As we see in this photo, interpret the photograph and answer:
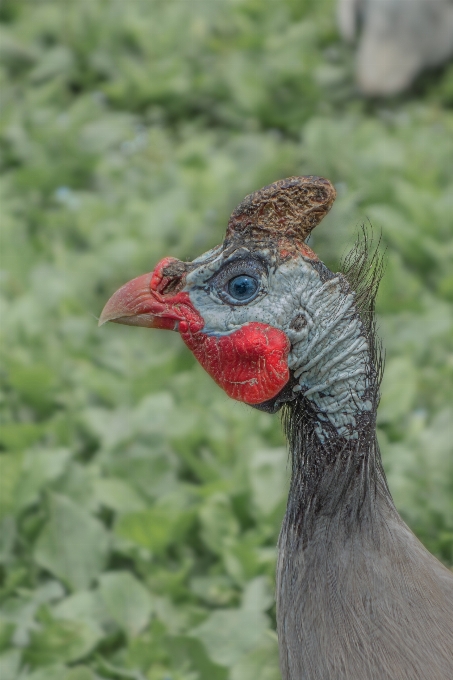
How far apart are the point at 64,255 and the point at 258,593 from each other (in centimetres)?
197

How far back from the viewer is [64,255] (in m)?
4.59

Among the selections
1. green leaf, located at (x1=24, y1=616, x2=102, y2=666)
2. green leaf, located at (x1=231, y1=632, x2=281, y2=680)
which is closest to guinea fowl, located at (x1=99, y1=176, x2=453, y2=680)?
green leaf, located at (x1=231, y1=632, x2=281, y2=680)

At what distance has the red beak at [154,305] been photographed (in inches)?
80.0

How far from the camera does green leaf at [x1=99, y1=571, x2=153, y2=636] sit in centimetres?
305

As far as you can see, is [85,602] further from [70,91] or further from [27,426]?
[70,91]

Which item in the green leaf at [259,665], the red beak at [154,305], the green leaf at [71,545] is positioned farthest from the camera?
the green leaf at [71,545]

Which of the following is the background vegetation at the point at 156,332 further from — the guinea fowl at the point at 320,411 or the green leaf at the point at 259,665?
the guinea fowl at the point at 320,411

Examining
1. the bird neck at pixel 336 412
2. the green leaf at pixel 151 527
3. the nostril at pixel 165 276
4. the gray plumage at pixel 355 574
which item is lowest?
the gray plumage at pixel 355 574

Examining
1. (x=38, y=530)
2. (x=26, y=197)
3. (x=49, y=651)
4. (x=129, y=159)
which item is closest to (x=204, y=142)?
(x=129, y=159)

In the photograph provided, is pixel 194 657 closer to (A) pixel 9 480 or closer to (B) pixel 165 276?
(A) pixel 9 480

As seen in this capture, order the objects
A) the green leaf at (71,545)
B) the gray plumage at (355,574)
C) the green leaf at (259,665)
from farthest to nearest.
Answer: the green leaf at (71,545) < the green leaf at (259,665) < the gray plumage at (355,574)

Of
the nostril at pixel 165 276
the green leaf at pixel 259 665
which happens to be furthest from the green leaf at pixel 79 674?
the nostril at pixel 165 276

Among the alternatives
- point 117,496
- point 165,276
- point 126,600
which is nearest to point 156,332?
point 117,496

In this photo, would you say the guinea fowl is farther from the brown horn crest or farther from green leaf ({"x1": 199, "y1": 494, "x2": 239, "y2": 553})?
green leaf ({"x1": 199, "y1": 494, "x2": 239, "y2": 553})
